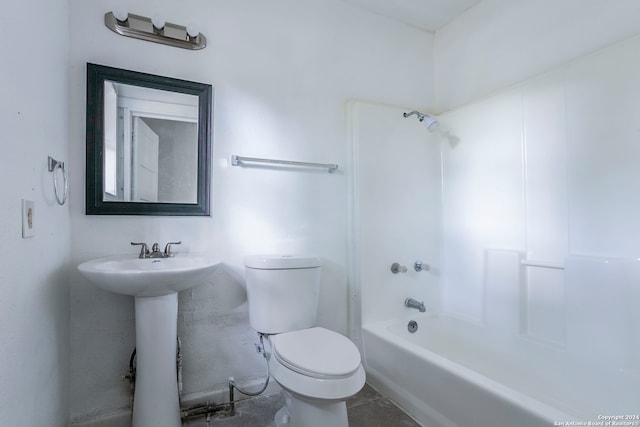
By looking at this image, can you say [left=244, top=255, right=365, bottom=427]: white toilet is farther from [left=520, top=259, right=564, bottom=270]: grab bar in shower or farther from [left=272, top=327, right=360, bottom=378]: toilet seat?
[left=520, top=259, right=564, bottom=270]: grab bar in shower

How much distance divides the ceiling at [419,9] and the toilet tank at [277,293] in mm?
1777

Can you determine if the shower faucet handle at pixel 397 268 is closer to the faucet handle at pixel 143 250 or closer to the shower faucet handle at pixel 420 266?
the shower faucet handle at pixel 420 266

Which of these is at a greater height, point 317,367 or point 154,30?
point 154,30

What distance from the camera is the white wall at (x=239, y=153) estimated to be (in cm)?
143

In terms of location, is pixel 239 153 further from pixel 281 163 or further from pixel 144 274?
pixel 144 274

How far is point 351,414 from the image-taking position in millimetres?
1611

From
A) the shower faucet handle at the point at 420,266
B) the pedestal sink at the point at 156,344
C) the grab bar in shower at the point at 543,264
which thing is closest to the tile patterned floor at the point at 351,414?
the pedestal sink at the point at 156,344

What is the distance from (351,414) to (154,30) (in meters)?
2.20

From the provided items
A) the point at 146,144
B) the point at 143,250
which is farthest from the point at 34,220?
the point at 146,144

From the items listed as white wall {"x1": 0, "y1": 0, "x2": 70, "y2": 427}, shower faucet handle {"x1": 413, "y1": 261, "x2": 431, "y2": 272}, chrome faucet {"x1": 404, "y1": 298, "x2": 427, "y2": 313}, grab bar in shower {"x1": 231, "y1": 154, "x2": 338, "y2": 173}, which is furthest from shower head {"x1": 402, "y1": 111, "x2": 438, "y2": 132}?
white wall {"x1": 0, "y1": 0, "x2": 70, "y2": 427}

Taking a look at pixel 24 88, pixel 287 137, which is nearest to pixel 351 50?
pixel 287 137

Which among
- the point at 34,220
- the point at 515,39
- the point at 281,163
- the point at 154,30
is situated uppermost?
the point at 515,39

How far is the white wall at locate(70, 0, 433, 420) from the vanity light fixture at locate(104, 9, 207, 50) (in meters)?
0.03

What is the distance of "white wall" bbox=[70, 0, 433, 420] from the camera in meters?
1.43
